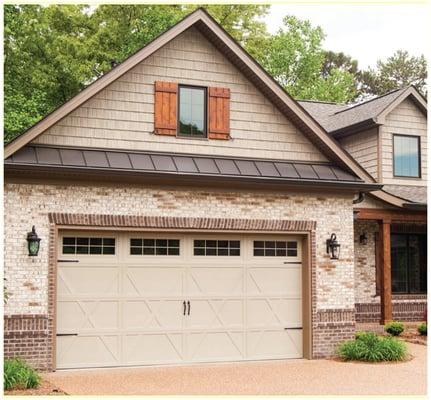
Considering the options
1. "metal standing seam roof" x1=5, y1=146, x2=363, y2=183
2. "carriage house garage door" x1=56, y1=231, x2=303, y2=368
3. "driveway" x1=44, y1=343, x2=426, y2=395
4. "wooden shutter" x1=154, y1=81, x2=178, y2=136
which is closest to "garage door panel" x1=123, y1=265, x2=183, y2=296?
"carriage house garage door" x1=56, y1=231, x2=303, y2=368

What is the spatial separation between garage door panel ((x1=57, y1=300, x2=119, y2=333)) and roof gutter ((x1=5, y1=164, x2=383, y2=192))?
227 centimetres

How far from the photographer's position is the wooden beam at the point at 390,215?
62.4 ft

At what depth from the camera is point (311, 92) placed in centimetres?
3403

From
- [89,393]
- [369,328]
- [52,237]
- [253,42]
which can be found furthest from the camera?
[253,42]

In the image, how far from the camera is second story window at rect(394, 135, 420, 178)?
2114 cm

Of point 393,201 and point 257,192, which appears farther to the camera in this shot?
point 393,201

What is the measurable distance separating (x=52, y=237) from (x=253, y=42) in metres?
22.9

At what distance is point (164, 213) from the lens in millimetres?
13586

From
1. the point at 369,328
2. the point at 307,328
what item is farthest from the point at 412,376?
the point at 369,328

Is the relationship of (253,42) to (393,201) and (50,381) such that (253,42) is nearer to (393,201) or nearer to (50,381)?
(393,201)

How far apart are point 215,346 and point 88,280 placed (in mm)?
2700

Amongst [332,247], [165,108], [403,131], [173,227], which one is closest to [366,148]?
[403,131]

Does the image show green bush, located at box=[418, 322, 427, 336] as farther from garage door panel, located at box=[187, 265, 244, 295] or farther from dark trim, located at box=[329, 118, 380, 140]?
dark trim, located at box=[329, 118, 380, 140]

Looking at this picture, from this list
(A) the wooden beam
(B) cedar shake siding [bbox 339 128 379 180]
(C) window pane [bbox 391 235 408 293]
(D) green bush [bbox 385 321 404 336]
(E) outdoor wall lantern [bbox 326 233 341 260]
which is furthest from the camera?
(C) window pane [bbox 391 235 408 293]
